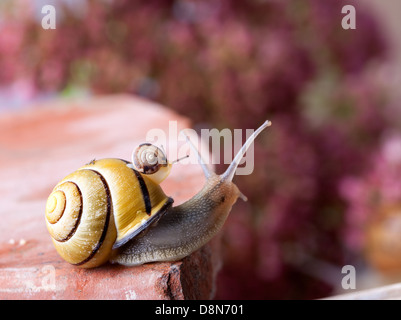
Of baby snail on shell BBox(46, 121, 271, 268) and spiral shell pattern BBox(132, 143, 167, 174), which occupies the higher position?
spiral shell pattern BBox(132, 143, 167, 174)

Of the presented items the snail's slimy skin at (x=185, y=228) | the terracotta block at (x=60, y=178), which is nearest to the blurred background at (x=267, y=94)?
the terracotta block at (x=60, y=178)

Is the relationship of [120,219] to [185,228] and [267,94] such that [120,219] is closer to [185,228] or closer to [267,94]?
[185,228]

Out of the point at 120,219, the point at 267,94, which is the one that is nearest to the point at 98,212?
the point at 120,219

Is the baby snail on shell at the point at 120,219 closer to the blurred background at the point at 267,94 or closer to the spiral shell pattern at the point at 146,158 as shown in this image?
the spiral shell pattern at the point at 146,158

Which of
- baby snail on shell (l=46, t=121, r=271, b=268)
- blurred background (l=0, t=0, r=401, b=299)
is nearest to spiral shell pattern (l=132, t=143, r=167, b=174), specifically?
baby snail on shell (l=46, t=121, r=271, b=268)

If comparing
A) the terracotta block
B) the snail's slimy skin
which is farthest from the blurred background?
the snail's slimy skin

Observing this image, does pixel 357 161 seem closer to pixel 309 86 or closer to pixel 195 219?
pixel 309 86

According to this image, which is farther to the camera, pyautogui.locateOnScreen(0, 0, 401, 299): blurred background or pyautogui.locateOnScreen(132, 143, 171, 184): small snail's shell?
pyautogui.locateOnScreen(0, 0, 401, 299): blurred background

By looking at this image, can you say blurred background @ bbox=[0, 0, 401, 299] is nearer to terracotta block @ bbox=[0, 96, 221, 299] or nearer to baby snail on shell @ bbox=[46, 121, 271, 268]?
terracotta block @ bbox=[0, 96, 221, 299]
